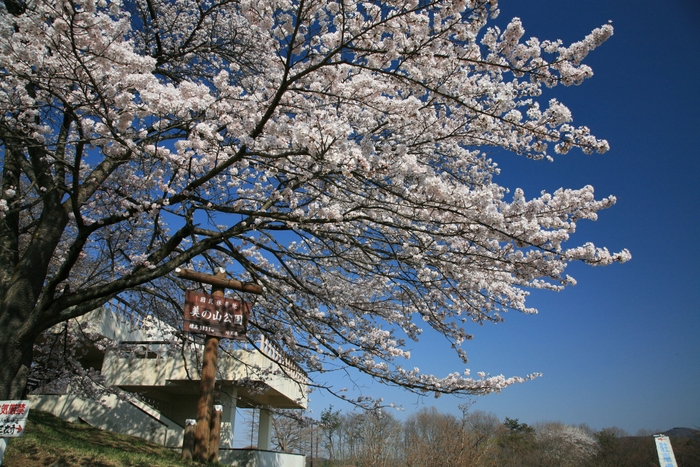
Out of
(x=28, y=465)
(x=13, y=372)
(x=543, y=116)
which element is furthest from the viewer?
(x=28, y=465)

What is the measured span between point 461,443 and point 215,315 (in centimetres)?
555

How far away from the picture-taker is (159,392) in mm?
13906

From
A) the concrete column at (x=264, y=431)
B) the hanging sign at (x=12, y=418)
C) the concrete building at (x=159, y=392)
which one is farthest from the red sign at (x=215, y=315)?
the concrete column at (x=264, y=431)

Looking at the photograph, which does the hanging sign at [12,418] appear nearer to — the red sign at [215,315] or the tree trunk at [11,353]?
the tree trunk at [11,353]

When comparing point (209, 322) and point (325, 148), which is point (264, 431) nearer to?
point (209, 322)

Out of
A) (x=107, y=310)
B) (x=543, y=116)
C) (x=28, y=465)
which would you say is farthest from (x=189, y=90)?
(x=107, y=310)

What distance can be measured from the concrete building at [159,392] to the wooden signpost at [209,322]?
2964 mm

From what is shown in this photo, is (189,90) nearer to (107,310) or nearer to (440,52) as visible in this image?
(440,52)

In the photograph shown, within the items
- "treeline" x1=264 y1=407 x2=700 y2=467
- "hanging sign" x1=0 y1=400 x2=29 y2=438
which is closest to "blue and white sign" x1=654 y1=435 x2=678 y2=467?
"treeline" x1=264 y1=407 x2=700 y2=467

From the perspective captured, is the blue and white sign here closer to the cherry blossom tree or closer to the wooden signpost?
the cherry blossom tree

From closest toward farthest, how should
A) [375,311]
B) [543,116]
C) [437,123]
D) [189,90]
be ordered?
1. [543,116]
2. [189,90]
3. [437,123]
4. [375,311]

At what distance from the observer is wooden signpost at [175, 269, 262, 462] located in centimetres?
488

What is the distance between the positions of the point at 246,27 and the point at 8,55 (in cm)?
362

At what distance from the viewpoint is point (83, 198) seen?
15.9ft
